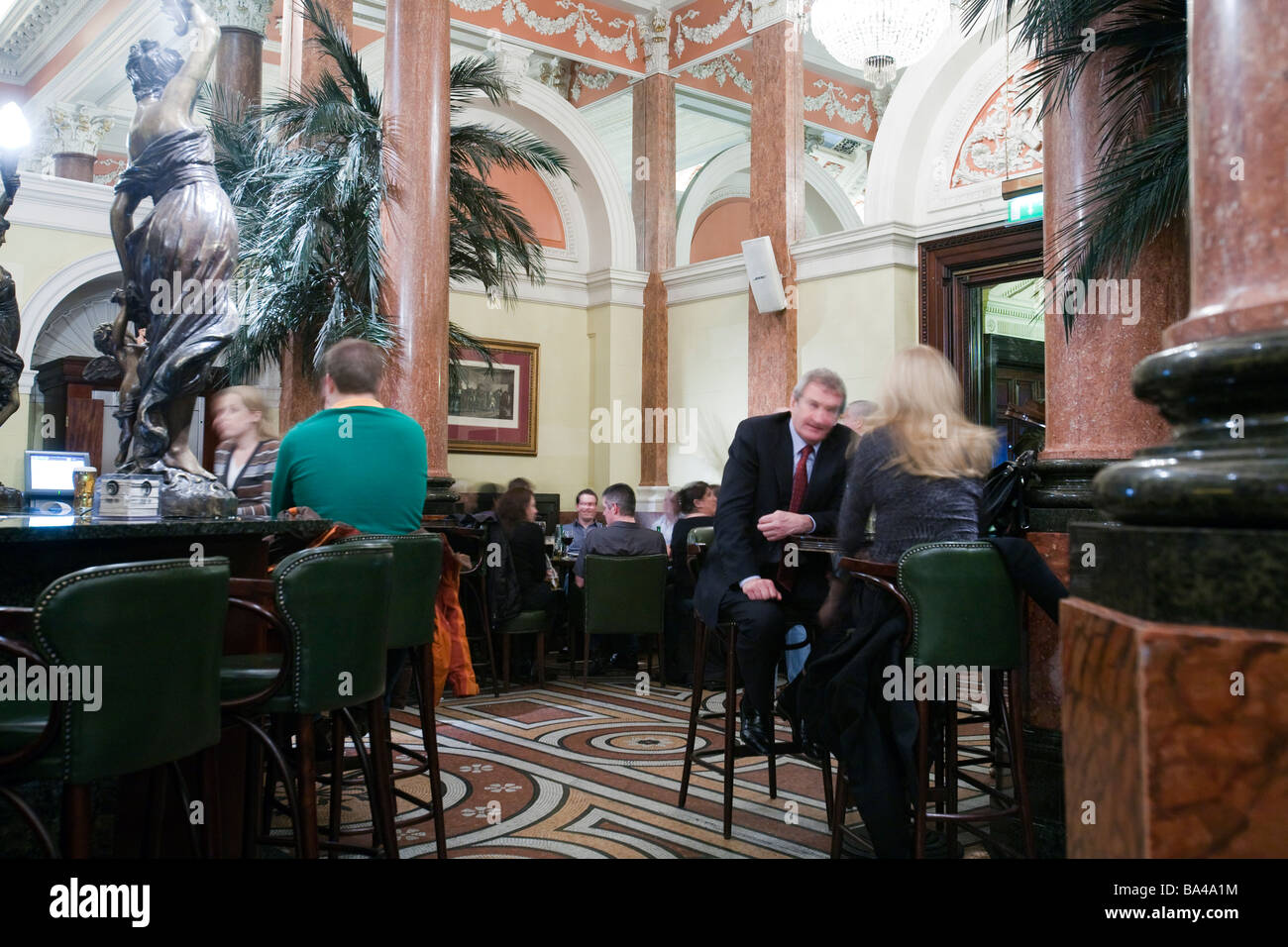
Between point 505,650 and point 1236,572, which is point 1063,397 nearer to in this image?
point 1236,572

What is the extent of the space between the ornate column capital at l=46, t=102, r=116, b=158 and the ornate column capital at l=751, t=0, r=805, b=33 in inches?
279

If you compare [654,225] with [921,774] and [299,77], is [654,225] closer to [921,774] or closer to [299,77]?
[299,77]

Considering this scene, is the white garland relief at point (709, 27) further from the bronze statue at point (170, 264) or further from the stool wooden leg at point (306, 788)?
the stool wooden leg at point (306, 788)

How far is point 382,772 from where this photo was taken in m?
2.77

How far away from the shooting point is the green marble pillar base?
1.13 metres

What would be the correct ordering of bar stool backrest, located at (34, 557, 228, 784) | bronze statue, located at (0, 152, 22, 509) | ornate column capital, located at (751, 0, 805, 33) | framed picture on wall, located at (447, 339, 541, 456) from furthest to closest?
framed picture on wall, located at (447, 339, 541, 456)
ornate column capital, located at (751, 0, 805, 33)
bronze statue, located at (0, 152, 22, 509)
bar stool backrest, located at (34, 557, 228, 784)

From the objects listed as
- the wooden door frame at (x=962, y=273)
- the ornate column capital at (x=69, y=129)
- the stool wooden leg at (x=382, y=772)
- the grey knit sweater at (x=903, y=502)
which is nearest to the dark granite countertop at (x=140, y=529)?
the stool wooden leg at (x=382, y=772)

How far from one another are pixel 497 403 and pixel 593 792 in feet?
22.2

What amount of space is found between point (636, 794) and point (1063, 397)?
2005mm

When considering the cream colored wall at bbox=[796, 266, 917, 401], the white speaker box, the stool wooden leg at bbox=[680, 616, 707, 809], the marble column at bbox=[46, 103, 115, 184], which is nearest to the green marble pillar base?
the stool wooden leg at bbox=[680, 616, 707, 809]

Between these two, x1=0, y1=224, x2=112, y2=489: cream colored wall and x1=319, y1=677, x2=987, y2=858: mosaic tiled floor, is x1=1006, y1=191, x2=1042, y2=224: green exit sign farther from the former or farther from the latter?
x1=0, y1=224, x2=112, y2=489: cream colored wall

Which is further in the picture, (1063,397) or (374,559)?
(1063,397)

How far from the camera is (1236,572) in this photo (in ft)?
3.64

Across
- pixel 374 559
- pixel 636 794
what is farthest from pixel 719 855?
pixel 374 559
